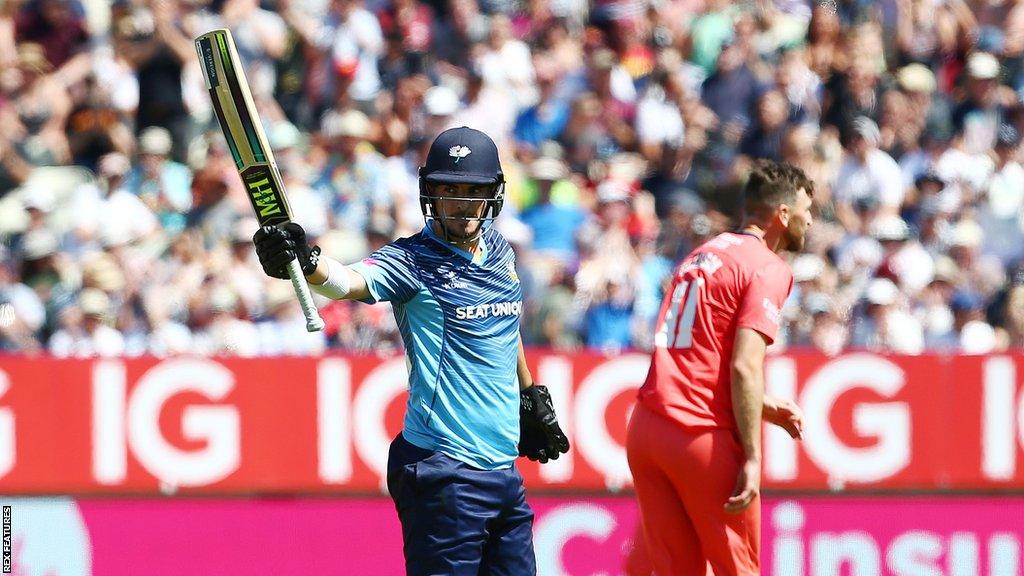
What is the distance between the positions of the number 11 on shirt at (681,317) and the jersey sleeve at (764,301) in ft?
0.57

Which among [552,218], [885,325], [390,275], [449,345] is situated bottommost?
[449,345]

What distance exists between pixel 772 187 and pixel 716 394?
77 cm

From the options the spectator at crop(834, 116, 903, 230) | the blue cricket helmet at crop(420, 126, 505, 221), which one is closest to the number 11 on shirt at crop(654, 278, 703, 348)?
the blue cricket helmet at crop(420, 126, 505, 221)

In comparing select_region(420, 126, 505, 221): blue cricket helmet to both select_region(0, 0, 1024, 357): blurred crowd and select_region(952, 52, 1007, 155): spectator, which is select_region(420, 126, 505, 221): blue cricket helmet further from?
select_region(952, 52, 1007, 155): spectator

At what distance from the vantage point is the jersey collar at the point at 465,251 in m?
5.68

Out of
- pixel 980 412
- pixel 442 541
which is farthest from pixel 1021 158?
pixel 442 541

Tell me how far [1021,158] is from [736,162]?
1.90m

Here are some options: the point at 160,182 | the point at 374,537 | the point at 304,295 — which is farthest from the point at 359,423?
the point at 160,182

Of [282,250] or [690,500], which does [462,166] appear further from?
[690,500]

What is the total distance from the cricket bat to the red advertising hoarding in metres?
2.79

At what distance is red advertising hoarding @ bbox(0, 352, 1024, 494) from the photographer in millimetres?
Result: 8234

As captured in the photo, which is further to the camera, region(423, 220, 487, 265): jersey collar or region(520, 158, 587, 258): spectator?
region(520, 158, 587, 258): spectator

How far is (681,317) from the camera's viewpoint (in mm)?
6066

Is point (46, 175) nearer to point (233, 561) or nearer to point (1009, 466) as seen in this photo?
point (233, 561)
